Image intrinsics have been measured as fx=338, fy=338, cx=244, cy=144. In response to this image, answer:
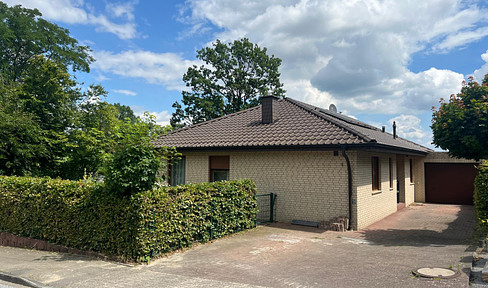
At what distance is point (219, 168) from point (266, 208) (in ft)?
9.48

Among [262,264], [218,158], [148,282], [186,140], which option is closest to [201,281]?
[148,282]

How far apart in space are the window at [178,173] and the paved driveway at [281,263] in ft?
18.4

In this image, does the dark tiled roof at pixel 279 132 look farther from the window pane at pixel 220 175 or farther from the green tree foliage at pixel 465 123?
the green tree foliage at pixel 465 123

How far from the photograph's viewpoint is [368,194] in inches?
477

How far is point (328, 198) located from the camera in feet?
37.7

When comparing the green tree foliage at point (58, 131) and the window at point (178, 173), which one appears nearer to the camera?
the green tree foliage at point (58, 131)

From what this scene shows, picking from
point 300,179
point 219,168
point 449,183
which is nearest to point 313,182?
point 300,179

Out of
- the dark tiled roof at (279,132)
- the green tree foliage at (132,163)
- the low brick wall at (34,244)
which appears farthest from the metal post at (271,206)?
the low brick wall at (34,244)

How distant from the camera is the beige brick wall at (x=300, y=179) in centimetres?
1136

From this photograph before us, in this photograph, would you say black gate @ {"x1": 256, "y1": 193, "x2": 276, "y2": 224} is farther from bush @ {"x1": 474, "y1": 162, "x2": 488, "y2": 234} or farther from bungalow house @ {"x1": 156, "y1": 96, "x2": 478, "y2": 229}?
bush @ {"x1": 474, "y1": 162, "x2": 488, "y2": 234}

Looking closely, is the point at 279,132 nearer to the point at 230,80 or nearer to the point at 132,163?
the point at 132,163

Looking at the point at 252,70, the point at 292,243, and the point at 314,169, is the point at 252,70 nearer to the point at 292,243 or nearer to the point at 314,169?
the point at 314,169

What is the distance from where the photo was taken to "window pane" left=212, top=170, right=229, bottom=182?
14216 mm

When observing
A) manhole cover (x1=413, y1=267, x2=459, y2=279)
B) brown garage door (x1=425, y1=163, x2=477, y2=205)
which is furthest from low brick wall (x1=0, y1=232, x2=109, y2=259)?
brown garage door (x1=425, y1=163, x2=477, y2=205)
